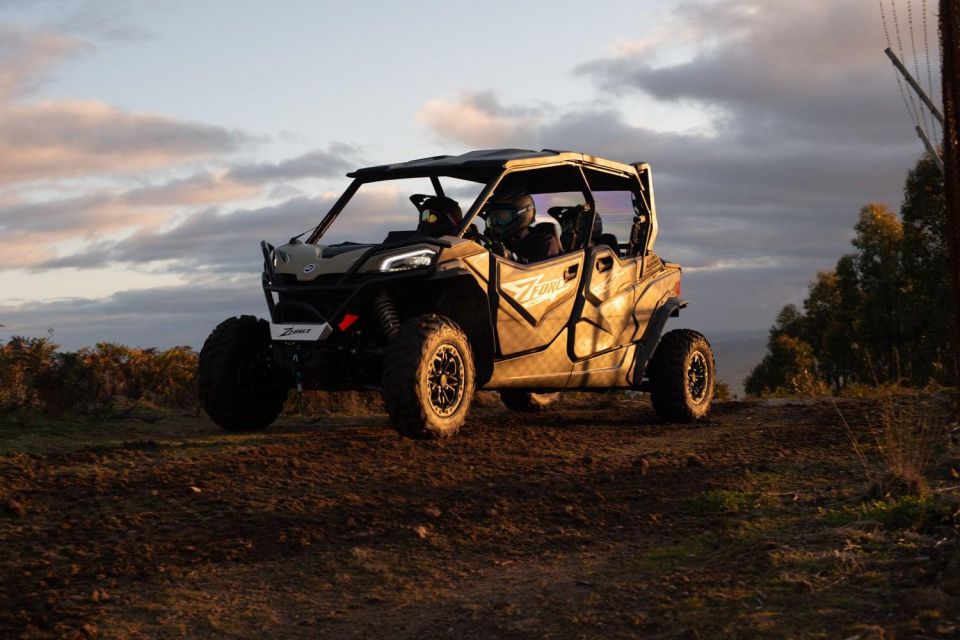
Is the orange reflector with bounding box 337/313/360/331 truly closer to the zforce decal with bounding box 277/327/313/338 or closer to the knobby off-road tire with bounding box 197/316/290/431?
the zforce decal with bounding box 277/327/313/338

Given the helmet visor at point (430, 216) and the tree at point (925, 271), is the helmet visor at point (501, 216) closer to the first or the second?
the helmet visor at point (430, 216)

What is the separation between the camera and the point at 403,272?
8250 millimetres

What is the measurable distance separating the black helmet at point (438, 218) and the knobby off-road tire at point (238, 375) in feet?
5.37

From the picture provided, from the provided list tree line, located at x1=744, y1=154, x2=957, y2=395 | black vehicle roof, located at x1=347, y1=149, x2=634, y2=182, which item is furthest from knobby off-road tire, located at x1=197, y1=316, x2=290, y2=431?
tree line, located at x1=744, y1=154, x2=957, y2=395

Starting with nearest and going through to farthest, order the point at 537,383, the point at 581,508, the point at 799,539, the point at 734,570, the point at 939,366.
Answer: the point at 734,570 < the point at 799,539 < the point at 581,508 < the point at 537,383 < the point at 939,366

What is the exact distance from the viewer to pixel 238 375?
30.2ft

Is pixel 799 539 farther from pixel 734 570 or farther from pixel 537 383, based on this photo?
pixel 537 383

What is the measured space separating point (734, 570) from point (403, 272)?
385 centimetres

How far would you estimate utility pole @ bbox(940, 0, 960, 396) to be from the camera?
8.96m

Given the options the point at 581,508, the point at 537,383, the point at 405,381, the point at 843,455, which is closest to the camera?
the point at 581,508

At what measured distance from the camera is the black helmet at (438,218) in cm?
958

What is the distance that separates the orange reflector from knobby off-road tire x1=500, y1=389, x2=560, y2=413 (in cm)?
413

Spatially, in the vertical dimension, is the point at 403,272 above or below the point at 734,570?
above

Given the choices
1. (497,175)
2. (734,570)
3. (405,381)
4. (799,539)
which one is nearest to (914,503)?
(799,539)
